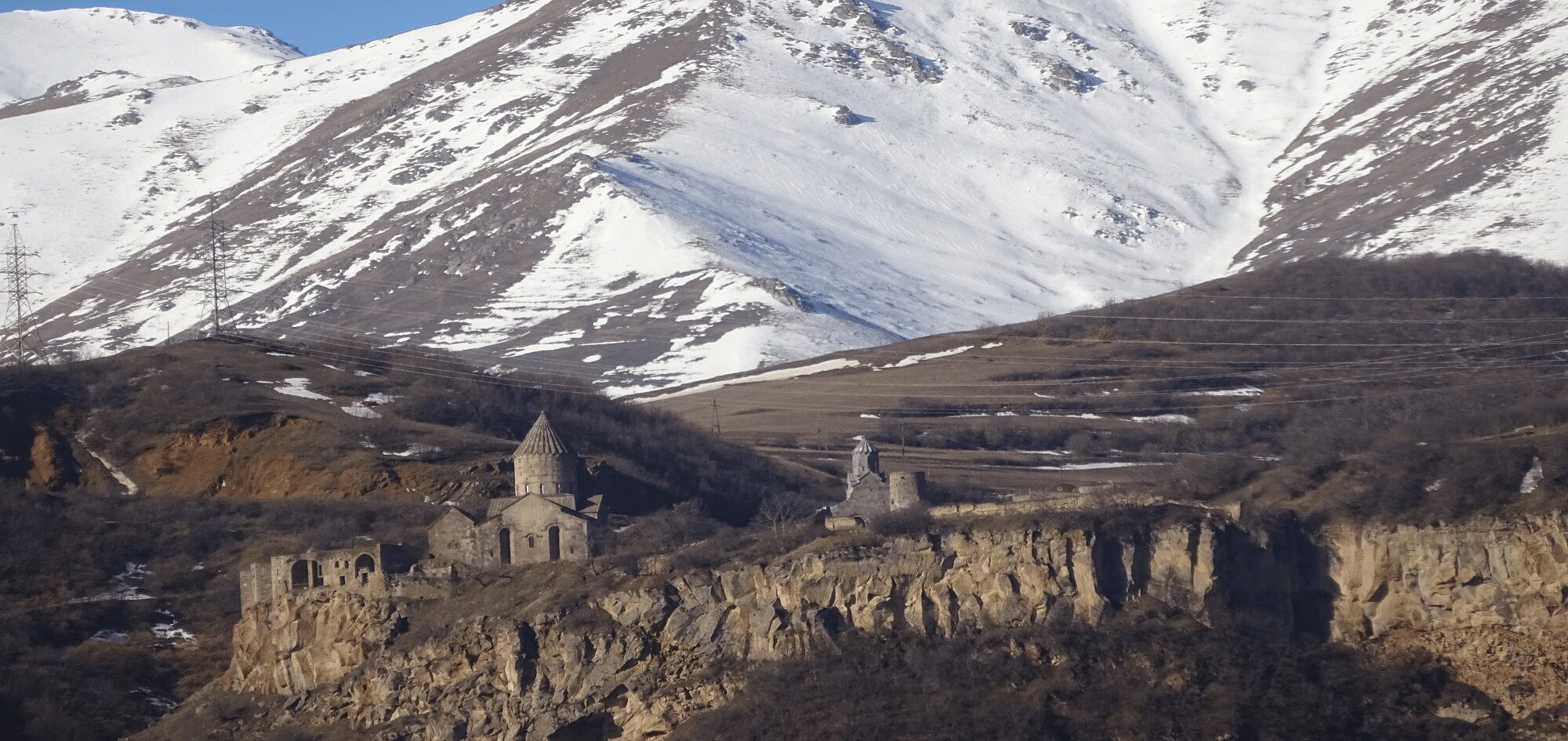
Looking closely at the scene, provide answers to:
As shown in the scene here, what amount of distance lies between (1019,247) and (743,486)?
106m

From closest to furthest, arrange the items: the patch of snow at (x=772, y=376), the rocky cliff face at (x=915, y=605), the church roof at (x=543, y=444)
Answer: the rocky cliff face at (x=915, y=605) → the church roof at (x=543, y=444) → the patch of snow at (x=772, y=376)

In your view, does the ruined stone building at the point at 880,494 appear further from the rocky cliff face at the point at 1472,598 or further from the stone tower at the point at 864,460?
the rocky cliff face at the point at 1472,598

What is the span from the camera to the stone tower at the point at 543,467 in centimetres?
6756

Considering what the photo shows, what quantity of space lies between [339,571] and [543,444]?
11.0 metres

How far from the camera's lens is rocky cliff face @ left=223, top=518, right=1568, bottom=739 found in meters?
50.5

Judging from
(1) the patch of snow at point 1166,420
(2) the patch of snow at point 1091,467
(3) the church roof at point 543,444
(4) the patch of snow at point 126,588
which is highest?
(3) the church roof at point 543,444

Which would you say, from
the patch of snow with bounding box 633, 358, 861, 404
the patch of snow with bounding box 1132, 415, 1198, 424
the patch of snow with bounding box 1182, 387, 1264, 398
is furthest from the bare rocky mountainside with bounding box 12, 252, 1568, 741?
the patch of snow with bounding box 633, 358, 861, 404

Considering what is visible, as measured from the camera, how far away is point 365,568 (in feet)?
190

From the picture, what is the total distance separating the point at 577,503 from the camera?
63.1 metres

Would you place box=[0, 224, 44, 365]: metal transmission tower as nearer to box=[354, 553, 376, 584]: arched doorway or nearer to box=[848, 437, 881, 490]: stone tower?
box=[848, 437, 881, 490]: stone tower

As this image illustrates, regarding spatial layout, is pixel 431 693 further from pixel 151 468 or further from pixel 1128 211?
pixel 1128 211

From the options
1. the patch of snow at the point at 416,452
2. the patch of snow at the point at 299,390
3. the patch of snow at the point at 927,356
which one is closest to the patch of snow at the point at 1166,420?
the patch of snow at the point at 927,356

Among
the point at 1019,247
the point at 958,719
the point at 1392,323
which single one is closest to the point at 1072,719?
the point at 958,719

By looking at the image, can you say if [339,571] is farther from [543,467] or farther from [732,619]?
[732,619]
